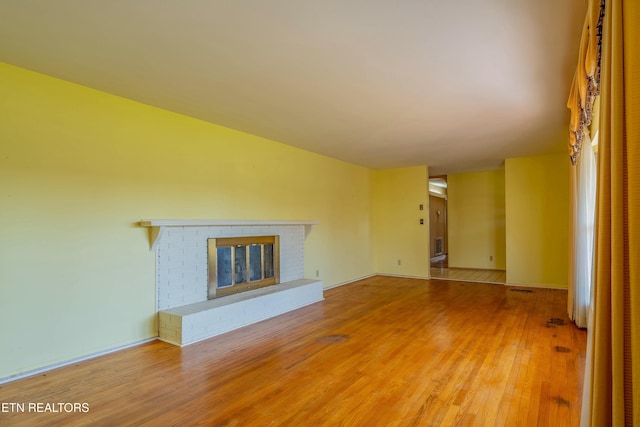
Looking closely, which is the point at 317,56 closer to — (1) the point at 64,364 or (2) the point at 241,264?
(2) the point at 241,264

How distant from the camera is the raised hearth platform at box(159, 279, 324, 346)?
3.23 meters

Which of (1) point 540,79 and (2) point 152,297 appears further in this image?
(2) point 152,297

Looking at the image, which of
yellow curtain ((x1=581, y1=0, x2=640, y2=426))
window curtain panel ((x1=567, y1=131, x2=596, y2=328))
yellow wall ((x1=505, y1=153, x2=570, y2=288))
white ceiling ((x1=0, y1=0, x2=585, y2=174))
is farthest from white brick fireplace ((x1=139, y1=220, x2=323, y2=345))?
yellow wall ((x1=505, y1=153, x2=570, y2=288))

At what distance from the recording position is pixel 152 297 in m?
3.34

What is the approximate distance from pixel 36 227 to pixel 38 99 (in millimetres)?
1036

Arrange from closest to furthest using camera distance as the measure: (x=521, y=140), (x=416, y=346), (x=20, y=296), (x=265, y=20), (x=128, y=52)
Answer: (x=265, y=20), (x=128, y=52), (x=20, y=296), (x=416, y=346), (x=521, y=140)

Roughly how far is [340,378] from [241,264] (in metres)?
2.14

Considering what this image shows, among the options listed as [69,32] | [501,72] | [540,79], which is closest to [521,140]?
[540,79]

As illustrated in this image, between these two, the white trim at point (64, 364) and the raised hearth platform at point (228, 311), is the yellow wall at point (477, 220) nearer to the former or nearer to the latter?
the raised hearth platform at point (228, 311)

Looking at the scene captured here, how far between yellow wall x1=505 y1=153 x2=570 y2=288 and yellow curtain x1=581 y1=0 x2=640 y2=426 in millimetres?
5666

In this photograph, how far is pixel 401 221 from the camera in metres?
7.18

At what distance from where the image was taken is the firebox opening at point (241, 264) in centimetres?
387

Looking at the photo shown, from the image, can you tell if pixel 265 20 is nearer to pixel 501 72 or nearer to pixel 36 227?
pixel 501 72

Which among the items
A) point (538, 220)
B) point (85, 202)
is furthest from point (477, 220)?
point (85, 202)
